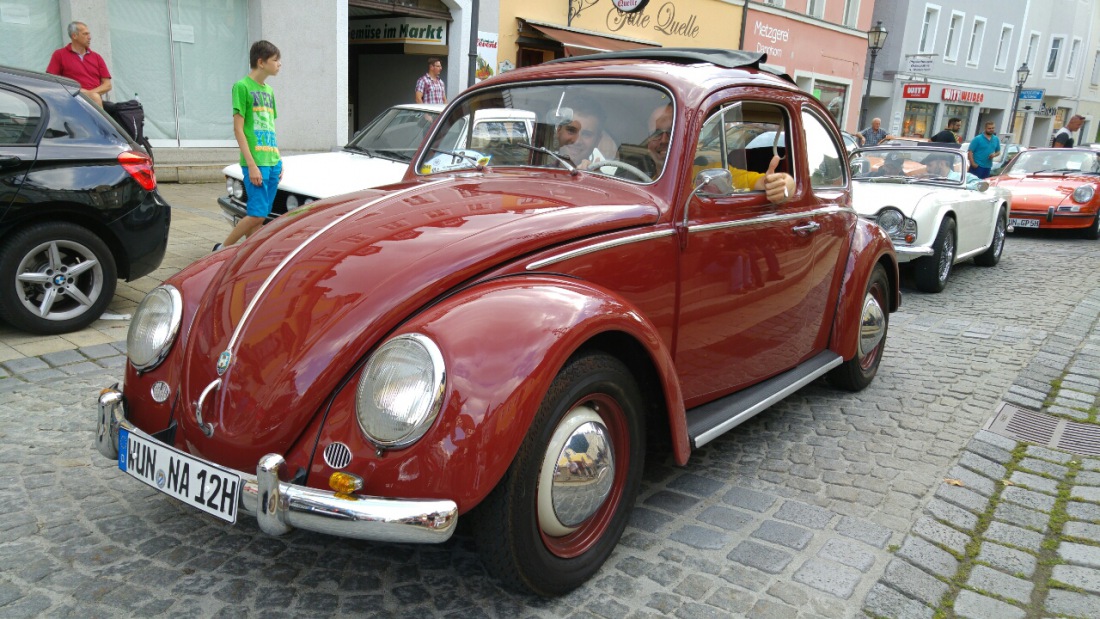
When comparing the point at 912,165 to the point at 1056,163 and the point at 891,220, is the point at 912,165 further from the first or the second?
the point at 1056,163

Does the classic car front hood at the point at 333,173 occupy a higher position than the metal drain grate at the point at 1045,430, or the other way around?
the classic car front hood at the point at 333,173

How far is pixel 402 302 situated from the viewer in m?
2.33

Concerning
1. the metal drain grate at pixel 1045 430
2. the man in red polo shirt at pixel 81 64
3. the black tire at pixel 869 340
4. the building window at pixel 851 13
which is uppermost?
the building window at pixel 851 13

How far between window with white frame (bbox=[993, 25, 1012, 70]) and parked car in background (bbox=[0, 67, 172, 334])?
38.2 meters

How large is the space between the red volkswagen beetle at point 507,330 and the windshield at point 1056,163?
11.7 metres

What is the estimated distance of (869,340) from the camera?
4.77 meters

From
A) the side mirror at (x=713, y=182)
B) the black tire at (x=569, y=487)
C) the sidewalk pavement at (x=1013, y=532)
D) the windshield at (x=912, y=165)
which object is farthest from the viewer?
the windshield at (x=912, y=165)

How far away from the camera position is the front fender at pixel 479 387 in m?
2.07

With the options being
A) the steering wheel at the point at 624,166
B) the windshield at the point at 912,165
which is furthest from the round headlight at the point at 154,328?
the windshield at the point at 912,165

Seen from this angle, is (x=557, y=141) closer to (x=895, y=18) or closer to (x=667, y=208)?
(x=667, y=208)

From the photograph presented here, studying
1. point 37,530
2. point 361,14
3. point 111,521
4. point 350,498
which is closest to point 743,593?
point 350,498

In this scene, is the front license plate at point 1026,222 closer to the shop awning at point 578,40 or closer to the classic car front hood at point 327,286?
the shop awning at point 578,40

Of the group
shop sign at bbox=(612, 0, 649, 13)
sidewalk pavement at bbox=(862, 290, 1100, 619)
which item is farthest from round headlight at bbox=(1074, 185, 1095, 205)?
sidewalk pavement at bbox=(862, 290, 1100, 619)

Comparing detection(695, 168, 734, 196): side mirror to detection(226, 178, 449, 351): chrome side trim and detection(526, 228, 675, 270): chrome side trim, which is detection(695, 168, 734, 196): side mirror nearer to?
detection(526, 228, 675, 270): chrome side trim
